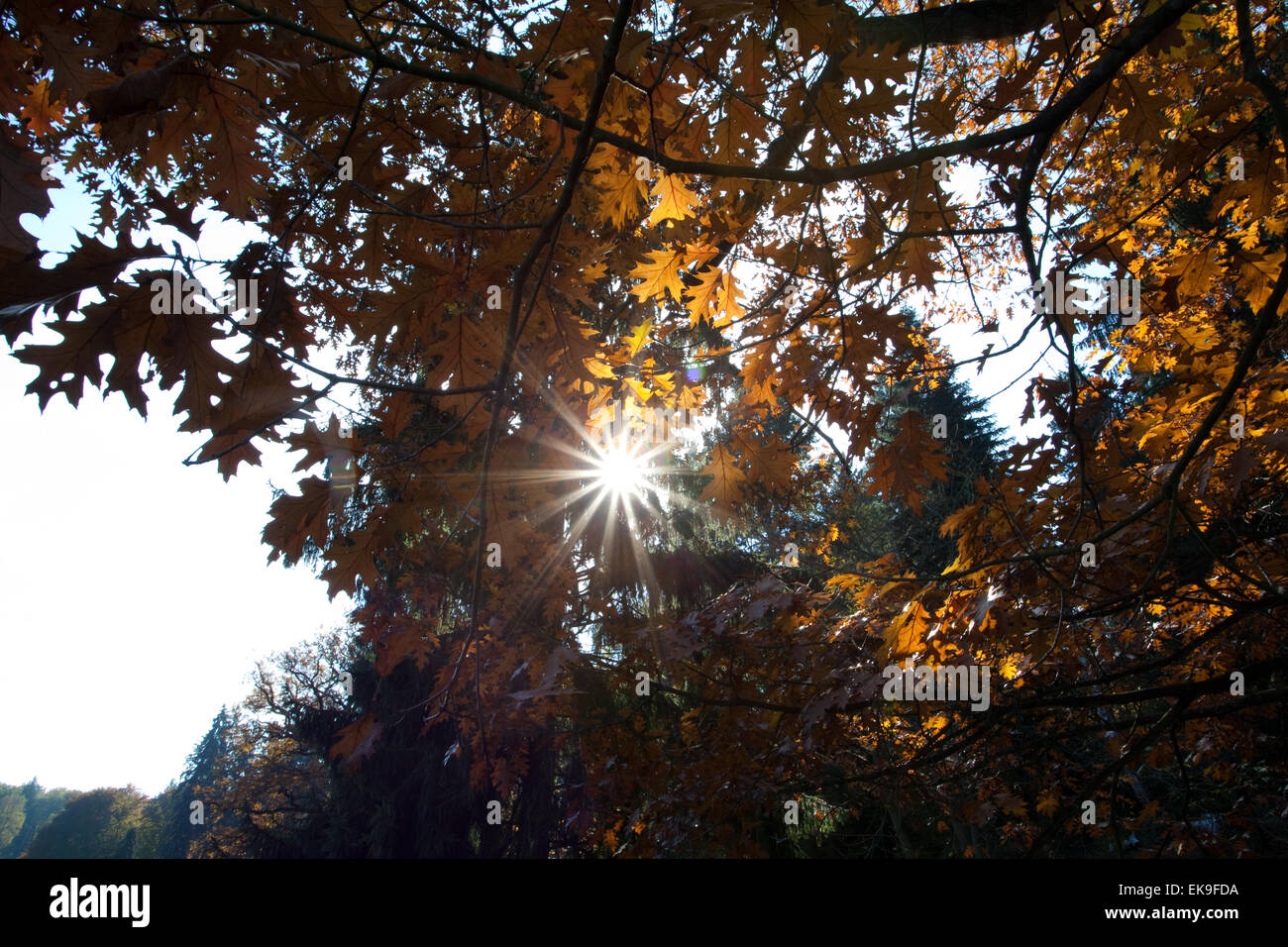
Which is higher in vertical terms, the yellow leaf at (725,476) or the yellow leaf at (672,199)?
the yellow leaf at (672,199)

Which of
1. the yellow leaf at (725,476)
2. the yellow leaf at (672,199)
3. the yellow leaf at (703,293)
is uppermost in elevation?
the yellow leaf at (672,199)

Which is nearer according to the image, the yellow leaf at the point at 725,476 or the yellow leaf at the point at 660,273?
the yellow leaf at the point at 660,273

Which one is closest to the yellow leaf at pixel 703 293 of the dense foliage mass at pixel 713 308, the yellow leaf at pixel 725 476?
the dense foliage mass at pixel 713 308

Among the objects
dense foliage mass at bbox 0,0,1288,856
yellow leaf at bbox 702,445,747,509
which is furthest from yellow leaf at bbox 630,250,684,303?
yellow leaf at bbox 702,445,747,509

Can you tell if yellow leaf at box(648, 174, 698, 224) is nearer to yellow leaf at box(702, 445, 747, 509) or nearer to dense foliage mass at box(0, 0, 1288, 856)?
dense foliage mass at box(0, 0, 1288, 856)

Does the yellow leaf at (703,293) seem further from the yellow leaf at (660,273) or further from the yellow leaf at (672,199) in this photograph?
the yellow leaf at (672,199)

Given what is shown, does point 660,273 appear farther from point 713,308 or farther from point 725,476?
point 725,476

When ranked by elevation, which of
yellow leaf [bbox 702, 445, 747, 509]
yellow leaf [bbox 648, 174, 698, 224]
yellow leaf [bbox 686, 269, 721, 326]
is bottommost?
yellow leaf [bbox 702, 445, 747, 509]

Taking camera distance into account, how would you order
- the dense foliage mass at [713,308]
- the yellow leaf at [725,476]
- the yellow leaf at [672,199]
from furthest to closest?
1. the yellow leaf at [725,476]
2. the yellow leaf at [672,199]
3. the dense foliage mass at [713,308]

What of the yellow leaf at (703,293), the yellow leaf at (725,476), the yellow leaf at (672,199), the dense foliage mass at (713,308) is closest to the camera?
the dense foliage mass at (713,308)

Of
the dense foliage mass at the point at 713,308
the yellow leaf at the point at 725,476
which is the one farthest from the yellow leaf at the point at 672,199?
the yellow leaf at the point at 725,476
